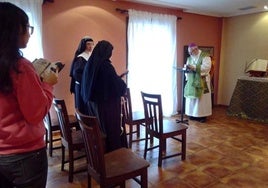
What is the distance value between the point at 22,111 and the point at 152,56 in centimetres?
379

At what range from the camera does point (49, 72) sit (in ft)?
3.66

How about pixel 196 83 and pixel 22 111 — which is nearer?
pixel 22 111

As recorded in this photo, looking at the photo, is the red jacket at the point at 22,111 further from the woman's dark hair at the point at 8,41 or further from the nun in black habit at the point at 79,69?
the nun in black habit at the point at 79,69

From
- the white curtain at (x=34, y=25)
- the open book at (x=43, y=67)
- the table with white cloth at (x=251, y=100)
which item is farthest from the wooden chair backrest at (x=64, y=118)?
the table with white cloth at (x=251, y=100)

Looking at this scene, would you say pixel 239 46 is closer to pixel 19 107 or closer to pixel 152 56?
pixel 152 56

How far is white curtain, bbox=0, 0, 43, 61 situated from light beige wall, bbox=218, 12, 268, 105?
444cm

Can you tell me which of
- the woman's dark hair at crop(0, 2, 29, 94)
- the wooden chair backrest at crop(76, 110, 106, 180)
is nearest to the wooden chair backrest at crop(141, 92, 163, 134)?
the wooden chair backrest at crop(76, 110, 106, 180)

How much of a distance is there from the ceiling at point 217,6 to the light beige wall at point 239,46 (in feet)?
0.71

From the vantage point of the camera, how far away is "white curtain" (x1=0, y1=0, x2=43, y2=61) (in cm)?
328

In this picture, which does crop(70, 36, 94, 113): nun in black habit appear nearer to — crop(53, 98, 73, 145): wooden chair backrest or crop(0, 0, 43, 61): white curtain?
crop(53, 98, 73, 145): wooden chair backrest

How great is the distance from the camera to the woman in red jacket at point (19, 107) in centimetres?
93

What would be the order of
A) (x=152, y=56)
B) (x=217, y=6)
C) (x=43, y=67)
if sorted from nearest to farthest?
(x=43, y=67) < (x=152, y=56) < (x=217, y=6)

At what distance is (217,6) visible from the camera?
4750 millimetres

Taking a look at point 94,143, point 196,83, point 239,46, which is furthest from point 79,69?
point 239,46
